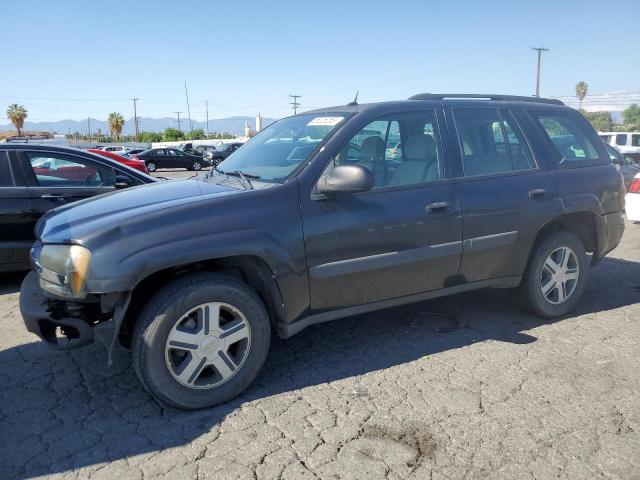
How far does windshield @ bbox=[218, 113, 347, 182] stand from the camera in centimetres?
362

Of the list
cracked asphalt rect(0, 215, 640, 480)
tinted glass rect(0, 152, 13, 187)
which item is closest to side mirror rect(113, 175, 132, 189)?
tinted glass rect(0, 152, 13, 187)

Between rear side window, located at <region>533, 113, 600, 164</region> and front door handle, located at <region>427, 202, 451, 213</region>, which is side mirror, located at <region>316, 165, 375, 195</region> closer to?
front door handle, located at <region>427, 202, 451, 213</region>

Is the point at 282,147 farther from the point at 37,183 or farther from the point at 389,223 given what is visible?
the point at 37,183

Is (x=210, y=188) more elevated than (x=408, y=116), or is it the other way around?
(x=408, y=116)

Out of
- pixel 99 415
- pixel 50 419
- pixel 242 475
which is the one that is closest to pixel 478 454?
pixel 242 475

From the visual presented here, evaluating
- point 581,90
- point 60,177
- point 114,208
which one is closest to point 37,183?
point 60,177

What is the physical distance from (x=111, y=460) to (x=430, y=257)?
238 cm

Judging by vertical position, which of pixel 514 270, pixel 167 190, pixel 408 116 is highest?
pixel 408 116

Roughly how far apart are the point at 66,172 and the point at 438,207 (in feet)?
14.2

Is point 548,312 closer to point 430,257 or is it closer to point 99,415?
point 430,257

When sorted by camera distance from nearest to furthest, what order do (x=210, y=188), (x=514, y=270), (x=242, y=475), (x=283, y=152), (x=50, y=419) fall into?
(x=242, y=475), (x=50, y=419), (x=210, y=188), (x=283, y=152), (x=514, y=270)

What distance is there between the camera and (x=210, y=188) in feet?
11.7

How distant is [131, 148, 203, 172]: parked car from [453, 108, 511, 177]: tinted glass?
29.5 m

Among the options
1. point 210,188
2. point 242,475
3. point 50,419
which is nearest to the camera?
point 242,475
